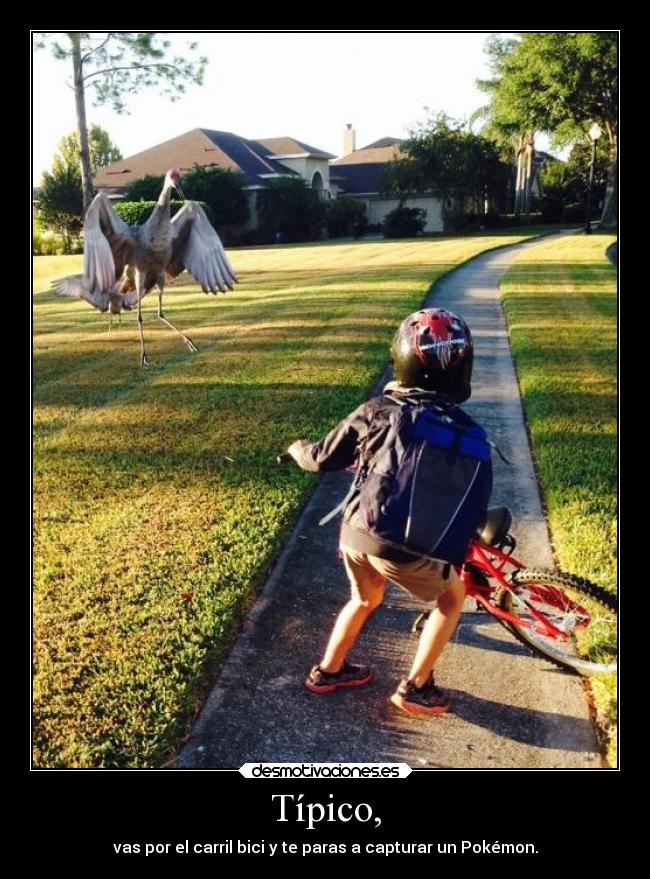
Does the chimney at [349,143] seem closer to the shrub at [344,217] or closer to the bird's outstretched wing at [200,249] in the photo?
the shrub at [344,217]

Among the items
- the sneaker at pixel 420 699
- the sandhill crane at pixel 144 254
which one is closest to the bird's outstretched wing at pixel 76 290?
the sandhill crane at pixel 144 254

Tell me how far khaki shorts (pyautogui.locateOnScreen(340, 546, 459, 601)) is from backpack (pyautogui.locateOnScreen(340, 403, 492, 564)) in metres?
0.10

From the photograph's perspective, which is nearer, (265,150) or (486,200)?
(265,150)

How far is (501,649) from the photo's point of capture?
3805 mm

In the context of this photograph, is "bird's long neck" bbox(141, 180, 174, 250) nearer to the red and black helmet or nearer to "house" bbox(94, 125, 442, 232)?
the red and black helmet

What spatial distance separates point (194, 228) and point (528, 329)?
494cm

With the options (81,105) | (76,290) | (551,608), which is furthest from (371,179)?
(551,608)

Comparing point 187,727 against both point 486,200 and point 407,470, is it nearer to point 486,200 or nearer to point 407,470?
point 407,470

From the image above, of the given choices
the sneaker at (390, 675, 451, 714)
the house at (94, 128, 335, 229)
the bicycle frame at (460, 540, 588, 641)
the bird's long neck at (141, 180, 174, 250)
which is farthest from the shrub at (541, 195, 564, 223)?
the sneaker at (390, 675, 451, 714)

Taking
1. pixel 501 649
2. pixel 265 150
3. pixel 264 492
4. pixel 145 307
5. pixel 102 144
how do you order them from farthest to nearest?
1. pixel 265 150
2. pixel 102 144
3. pixel 145 307
4. pixel 264 492
5. pixel 501 649

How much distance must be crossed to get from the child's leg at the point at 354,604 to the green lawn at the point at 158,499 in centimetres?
57

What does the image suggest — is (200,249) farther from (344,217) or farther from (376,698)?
(344,217)

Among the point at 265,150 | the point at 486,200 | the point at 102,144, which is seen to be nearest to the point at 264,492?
the point at 102,144

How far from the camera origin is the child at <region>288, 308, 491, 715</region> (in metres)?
2.93
